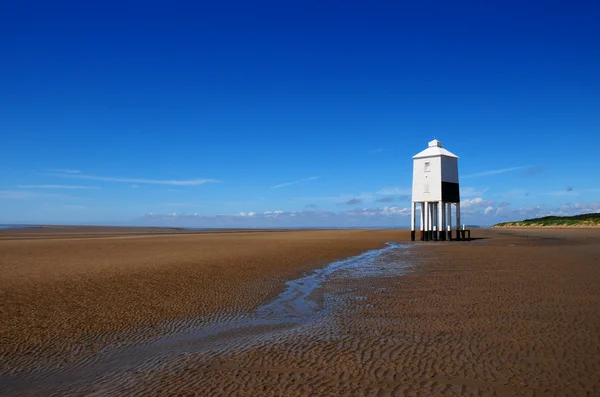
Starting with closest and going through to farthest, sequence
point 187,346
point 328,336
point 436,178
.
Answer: point 187,346
point 328,336
point 436,178

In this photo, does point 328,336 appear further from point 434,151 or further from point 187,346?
point 434,151

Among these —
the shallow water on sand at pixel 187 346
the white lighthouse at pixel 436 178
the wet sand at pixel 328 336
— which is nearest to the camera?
the wet sand at pixel 328 336

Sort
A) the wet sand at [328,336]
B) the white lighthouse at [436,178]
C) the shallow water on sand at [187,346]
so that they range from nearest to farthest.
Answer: the wet sand at [328,336], the shallow water on sand at [187,346], the white lighthouse at [436,178]

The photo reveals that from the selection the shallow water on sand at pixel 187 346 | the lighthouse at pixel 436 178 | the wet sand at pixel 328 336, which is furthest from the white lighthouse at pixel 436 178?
the shallow water on sand at pixel 187 346

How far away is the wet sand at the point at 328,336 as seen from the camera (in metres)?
5.57

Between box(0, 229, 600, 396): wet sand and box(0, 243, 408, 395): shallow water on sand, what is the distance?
4cm

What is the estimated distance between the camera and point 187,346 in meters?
7.30

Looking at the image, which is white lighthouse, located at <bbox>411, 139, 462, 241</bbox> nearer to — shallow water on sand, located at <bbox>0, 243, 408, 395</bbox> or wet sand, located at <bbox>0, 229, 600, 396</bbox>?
wet sand, located at <bbox>0, 229, 600, 396</bbox>

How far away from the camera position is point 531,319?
28.3 feet

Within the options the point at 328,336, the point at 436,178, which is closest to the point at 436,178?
the point at 436,178

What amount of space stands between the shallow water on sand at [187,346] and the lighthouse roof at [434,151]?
27904 millimetres

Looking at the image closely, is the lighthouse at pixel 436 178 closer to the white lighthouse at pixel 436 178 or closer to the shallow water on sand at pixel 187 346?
the white lighthouse at pixel 436 178

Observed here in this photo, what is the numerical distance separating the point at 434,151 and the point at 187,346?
3395 cm

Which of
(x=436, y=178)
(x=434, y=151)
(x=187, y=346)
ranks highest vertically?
(x=434, y=151)
